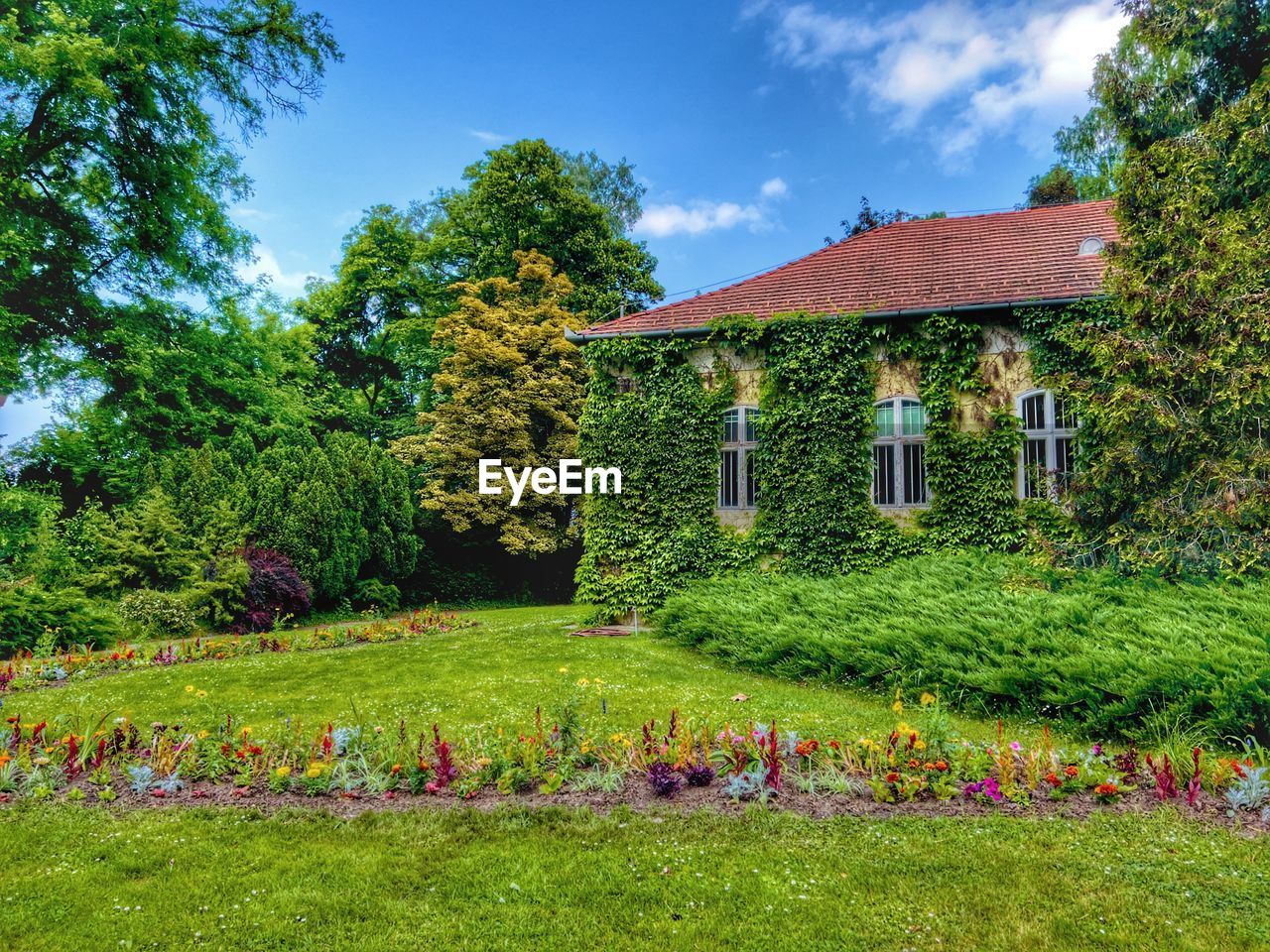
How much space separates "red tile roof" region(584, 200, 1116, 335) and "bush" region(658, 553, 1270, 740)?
205 inches

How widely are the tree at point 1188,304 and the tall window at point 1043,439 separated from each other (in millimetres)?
1471

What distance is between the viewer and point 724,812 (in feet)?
14.9

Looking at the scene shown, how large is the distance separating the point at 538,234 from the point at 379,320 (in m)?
9.65

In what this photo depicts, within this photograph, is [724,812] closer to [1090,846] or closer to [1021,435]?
[1090,846]

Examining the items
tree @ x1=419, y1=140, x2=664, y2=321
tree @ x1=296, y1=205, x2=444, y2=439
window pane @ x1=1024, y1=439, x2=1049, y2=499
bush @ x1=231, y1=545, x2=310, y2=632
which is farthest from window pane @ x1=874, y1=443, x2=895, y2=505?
tree @ x1=296, y1=205, x2=444, y2=439

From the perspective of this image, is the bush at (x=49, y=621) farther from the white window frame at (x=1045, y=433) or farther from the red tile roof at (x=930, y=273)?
the white window frame at (x=1045, y=433)

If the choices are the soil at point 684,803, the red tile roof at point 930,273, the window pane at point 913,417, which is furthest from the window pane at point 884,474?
the soil at point 684,803

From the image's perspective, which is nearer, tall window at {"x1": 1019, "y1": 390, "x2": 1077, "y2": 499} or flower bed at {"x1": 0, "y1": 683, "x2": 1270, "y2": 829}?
flower bed at {"x1": 0, "y1": 683, "x2": 1270, "y2": 829}

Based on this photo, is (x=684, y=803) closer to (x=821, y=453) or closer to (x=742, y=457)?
(x=821, y=453)

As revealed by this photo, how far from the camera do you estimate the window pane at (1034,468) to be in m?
12.2

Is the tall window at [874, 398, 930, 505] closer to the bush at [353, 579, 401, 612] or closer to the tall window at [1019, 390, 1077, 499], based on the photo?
the tall window at [1019, 390, 1077, 499]

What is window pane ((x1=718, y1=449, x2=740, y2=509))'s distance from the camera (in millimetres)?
14125

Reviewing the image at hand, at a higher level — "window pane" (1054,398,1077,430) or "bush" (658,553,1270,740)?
"window pane" (1054,398,1077,430)

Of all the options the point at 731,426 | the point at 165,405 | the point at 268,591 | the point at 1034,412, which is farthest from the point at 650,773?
the point at 165,405
